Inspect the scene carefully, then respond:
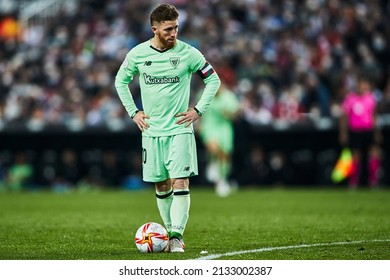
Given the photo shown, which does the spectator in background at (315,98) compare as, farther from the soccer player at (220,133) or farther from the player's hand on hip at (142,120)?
the player's hand on hip at (142,120)

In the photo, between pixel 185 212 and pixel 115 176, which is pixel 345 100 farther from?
pixel 185 212

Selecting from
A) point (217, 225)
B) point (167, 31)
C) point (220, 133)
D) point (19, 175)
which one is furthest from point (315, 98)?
point (167, 31)

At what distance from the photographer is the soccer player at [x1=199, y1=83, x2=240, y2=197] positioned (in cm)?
2161

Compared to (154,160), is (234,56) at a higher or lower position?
higher

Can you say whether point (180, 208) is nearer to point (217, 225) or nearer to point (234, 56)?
point (217, 225)

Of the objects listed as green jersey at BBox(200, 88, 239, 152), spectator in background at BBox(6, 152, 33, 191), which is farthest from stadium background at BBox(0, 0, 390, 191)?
green jersey at BBox(200, 88, 239, 152)

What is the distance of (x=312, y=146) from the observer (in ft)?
78.7

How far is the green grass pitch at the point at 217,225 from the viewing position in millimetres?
9602

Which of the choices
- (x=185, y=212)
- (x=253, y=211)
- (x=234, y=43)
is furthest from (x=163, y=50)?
(x=234, y=43)

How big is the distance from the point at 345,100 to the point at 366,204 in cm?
537

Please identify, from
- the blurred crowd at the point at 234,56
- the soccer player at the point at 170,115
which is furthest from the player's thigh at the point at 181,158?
the blurred crowd at the point at 234,56

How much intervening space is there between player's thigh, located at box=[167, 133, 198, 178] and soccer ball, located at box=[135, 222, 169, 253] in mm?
559

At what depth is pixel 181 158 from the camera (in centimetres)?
977

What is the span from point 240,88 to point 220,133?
3.11 metres
